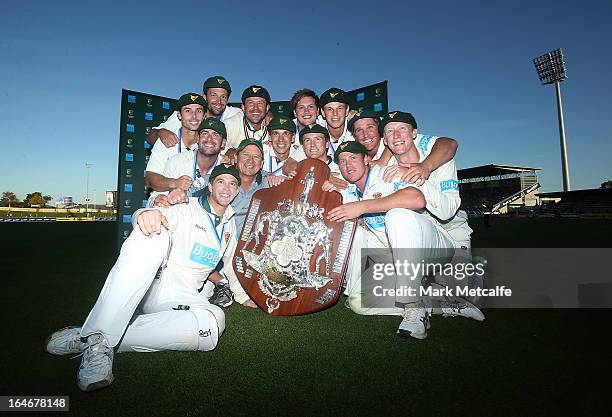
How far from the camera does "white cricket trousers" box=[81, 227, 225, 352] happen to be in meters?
2.26

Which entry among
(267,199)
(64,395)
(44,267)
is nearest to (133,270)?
(64,395)

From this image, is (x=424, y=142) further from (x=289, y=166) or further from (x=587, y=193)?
(x=587, y=193)

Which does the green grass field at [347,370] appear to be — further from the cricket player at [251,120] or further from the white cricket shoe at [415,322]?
the cricket player at [251,120]

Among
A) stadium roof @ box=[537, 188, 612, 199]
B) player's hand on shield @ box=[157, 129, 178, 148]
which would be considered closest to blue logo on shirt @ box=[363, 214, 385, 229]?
player's hand on shield @ box=[157, 129, 178, 148]

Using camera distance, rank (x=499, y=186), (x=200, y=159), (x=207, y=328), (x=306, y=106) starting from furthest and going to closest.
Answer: (x=499, y=186)
(x=306, y=106)
(x=200, y=159)
(x=207, y=328)

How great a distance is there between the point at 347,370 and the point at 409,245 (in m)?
1.34

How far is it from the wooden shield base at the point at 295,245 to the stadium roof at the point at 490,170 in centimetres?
5700

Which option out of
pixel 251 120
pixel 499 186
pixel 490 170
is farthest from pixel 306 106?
pixel 499 186

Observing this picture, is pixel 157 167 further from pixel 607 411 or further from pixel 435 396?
→ pixel 607 411

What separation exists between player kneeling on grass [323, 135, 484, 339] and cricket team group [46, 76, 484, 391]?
1cm

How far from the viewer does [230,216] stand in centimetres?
338

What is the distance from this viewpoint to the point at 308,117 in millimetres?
4934

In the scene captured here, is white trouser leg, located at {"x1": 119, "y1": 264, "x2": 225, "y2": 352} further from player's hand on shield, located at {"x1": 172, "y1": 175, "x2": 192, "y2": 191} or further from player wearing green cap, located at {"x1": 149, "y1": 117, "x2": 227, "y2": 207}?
player wearing green cap, located at {"x1": 149, "y1": 117, "x2": 227, "y2": 207}

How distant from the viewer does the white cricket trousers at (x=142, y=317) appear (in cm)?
226
